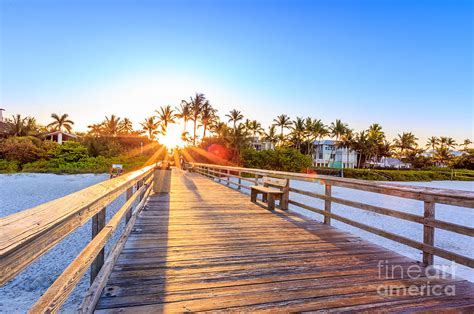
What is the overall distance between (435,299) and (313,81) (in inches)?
873

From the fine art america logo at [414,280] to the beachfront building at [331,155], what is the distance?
6228 centimetres

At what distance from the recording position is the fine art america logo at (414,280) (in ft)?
8.16

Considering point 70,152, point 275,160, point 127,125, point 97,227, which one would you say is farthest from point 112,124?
point 97,227

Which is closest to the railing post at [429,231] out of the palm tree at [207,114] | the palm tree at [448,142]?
the palm tree at [207,114]

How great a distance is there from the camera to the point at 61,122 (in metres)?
49.8

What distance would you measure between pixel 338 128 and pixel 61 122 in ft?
189

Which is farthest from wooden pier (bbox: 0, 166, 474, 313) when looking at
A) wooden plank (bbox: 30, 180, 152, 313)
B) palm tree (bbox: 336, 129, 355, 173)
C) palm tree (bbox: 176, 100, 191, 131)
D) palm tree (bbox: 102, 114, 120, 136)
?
palm tree (bbox: 336, 129, 355, 173)

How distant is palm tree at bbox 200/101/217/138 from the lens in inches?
1812

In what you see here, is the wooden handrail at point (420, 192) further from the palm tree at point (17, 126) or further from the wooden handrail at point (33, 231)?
the palm tree at point (17, 126)

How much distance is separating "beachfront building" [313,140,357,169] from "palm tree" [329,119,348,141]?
232cm

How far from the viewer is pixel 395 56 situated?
61.4 feet

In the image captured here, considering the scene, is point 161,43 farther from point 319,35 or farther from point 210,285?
point 210,285

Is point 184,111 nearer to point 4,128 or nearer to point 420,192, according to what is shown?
point 4,128

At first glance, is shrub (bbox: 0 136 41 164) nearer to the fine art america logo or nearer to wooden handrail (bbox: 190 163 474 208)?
wooden handrail (bbox: 190 163 474 208)
